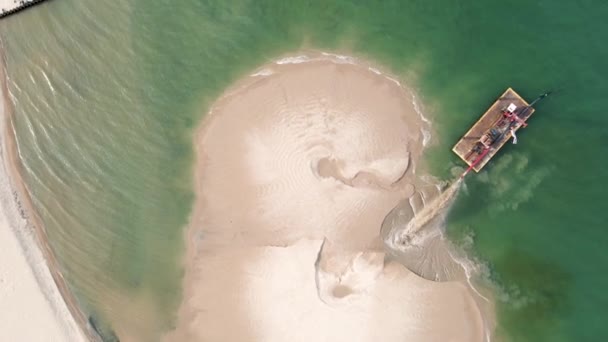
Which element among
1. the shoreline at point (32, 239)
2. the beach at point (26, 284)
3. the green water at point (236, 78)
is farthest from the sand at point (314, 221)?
the beach at point (26, 284)

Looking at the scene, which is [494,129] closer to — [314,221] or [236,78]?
[314,221]

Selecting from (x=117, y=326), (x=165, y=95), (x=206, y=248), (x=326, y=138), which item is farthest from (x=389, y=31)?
(x=117, y=326)

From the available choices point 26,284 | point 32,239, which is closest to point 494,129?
point 32,239

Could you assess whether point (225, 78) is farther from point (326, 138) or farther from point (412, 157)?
point (412, 157)

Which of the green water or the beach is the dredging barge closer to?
the green water

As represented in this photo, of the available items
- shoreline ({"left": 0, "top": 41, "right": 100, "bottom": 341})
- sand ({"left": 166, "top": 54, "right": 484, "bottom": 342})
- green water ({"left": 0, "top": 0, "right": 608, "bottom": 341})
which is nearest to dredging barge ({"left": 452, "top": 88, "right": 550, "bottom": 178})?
green water ({"left": 0, "top": 0, "right": 608, "bottom": 341})

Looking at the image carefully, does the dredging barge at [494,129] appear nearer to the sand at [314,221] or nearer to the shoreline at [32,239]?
the sand at [314,221]

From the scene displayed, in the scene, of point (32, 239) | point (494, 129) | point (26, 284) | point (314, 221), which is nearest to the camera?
point (494, 129)
